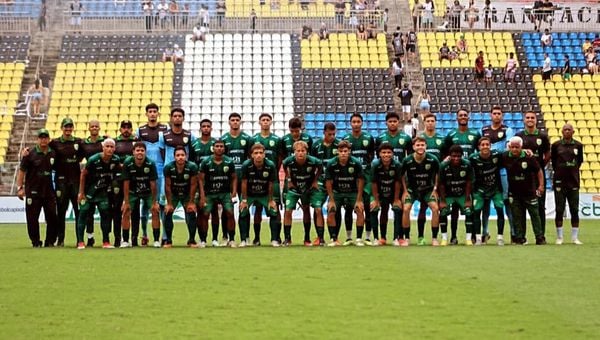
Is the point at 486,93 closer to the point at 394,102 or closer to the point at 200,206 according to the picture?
the point at 394,102

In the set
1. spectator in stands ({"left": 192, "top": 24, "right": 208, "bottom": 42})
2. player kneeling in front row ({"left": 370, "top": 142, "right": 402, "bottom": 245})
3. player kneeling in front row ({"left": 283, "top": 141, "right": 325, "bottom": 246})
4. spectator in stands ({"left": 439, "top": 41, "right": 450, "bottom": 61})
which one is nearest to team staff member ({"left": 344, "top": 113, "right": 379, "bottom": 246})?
player kneeling in front row ({"left": 370, "top": 142, "right": 402, "bottom": 245})

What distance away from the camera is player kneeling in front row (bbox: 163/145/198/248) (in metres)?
19.8

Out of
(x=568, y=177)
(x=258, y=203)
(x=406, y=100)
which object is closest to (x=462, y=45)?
(x=406, y=100)

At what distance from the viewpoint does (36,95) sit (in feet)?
134

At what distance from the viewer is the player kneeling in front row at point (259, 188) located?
1986cm

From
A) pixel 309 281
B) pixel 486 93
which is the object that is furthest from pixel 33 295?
pixel 486 93

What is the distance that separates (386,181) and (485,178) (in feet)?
5.50

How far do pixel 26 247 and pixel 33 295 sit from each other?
26.7 feet

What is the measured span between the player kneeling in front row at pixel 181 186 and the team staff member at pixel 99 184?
90cm

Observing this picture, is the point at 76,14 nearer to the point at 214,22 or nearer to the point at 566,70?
the point at 214,22

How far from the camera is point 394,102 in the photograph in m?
41.2

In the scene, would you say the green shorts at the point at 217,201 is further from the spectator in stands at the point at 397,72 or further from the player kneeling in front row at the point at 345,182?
the spectator in stands at the point at 397,72

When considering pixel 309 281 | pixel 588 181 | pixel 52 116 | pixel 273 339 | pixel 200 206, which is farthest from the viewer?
pixel 52 116

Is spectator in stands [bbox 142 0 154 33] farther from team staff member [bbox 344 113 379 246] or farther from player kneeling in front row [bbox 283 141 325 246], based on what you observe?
player kneeling in front row [bbox 283 141 325 246]
